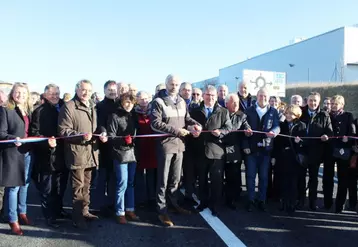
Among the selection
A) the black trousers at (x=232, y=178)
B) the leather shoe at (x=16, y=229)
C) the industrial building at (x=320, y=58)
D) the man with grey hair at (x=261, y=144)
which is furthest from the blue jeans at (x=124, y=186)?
the industrial building at (x=320, y=58)

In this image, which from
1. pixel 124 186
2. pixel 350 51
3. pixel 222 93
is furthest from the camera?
pixel 350 51

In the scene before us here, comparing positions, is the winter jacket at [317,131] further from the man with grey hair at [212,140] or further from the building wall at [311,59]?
the building wall at [311,59]

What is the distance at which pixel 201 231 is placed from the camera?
17.1ft

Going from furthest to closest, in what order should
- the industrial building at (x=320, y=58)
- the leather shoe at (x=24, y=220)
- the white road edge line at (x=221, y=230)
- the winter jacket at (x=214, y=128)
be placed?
the industrial building at (x=320, y=58), the winter jacket at (x=214, y=128), the leather shoe at (x=24, y=220), the white road edge line at (x=221, y=230)

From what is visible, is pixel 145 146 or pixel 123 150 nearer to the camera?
pixel 123 150

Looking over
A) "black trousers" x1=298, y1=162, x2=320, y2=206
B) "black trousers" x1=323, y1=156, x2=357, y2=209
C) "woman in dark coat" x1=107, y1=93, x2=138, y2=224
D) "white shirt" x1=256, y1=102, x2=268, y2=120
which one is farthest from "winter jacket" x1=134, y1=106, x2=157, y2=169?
"black trousers" x1=323, y1=156, x2=357, y2=209

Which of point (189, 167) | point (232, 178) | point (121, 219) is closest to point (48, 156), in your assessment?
point (121, 219)

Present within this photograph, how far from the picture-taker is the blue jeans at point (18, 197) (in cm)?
506

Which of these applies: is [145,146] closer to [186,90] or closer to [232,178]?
[186,90]

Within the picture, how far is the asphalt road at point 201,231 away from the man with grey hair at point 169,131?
43 centimetres

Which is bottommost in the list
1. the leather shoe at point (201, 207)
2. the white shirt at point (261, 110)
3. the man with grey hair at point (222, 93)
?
the leather shoe at point (201, 207)

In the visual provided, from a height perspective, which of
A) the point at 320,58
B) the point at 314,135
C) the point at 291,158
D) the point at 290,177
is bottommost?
the point at 290,177

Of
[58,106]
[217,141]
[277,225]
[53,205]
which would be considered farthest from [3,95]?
[277,225]

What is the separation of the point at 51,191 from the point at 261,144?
11.8 ft
